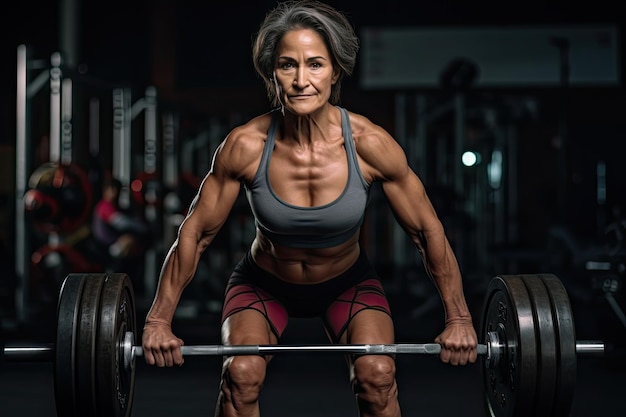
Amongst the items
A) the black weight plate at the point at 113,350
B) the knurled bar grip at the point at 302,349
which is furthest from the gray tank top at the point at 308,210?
the black weight plate at the point at 113,350

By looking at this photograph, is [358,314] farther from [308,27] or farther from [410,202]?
[308,27]

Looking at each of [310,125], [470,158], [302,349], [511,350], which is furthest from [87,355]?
[470,158]

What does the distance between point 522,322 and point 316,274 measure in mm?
507

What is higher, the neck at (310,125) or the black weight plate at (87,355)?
the neck at (310,125)

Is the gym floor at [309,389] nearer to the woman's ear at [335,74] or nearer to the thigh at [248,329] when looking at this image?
the thigh at [248,329]

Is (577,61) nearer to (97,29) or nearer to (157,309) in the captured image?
(97,29)

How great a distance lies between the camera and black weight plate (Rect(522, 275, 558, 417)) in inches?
93.0

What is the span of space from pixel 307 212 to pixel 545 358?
629 millimetres

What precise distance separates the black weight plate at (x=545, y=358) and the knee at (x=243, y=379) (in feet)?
2.05

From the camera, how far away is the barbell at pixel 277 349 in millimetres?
2336

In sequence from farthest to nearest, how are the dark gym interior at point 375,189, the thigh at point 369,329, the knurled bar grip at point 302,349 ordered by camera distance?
the dark gym interior at point 375,189 → the thigh at point 369,329 → the knurled bar grip at point 302,349

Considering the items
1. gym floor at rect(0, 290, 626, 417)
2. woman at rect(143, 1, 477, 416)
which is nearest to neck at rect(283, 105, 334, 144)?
woman at rect(143, 1, 477, 416)

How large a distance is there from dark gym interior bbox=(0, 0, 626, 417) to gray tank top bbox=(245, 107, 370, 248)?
123cm

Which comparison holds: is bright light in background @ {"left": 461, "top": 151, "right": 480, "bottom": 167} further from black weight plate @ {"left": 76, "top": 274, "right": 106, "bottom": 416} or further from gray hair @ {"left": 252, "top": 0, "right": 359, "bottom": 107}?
black weight plate @ {"left": 76, "top": 274, "right": 106, "bottom": 416}
